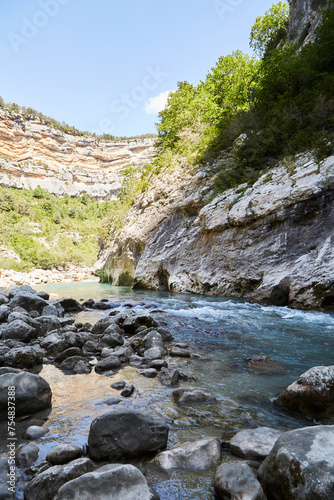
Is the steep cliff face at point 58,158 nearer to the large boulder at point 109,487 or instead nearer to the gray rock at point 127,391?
the gray rock at point 127,391

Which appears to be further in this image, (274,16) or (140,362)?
(274,16)

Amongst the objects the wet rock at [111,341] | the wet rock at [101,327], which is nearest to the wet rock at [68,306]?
the wet rock at [101,327]

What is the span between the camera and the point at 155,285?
18719mm

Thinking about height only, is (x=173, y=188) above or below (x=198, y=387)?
above

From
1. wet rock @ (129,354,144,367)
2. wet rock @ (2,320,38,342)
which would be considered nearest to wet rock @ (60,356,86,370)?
wet rock @ (129,354,144,367)

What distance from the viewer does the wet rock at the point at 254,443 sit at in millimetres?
2238

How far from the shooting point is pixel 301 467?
1.72 metres

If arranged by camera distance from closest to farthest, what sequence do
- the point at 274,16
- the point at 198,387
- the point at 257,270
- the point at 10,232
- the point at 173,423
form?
the point at 173,423
the point at 198,387
the point at 257,270
the point at 274,16
the point at 10,232

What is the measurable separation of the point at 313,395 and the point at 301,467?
1.48 m

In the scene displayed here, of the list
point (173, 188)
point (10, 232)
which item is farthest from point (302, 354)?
point (10, 232)

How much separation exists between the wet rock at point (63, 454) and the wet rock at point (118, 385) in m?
1.55

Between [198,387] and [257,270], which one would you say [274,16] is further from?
[198,387]

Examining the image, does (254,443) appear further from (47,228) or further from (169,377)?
Result: (47,228)

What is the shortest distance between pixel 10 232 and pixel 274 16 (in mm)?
53098
